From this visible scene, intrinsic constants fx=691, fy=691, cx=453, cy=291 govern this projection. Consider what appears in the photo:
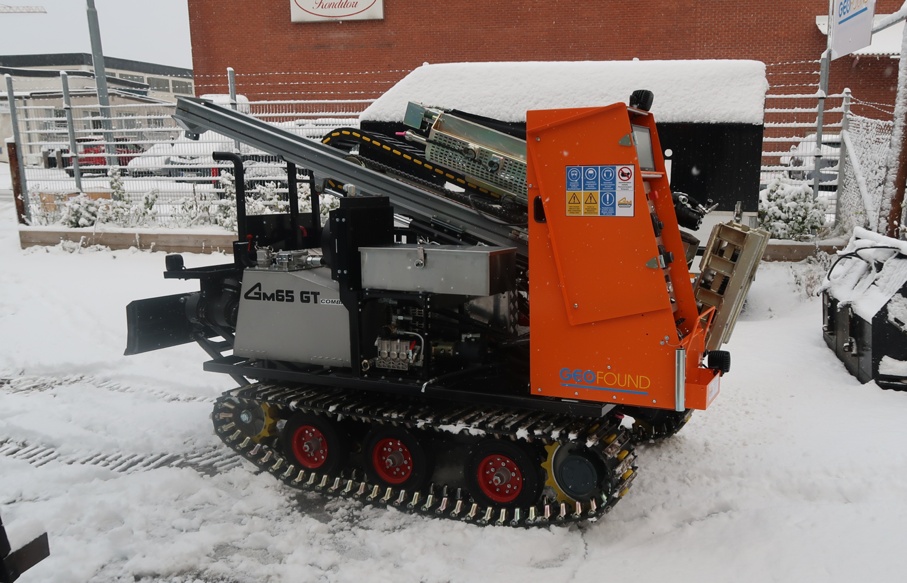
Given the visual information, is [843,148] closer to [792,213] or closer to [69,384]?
[792,213]

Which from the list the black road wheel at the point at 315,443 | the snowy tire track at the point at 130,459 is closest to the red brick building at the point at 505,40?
the snowy tire track at the point at 130,459

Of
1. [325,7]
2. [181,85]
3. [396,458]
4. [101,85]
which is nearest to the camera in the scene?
[396,458]

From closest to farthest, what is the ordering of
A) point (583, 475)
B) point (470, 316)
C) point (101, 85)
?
point (583, 475) < point (470, 316) < point (101, 85)

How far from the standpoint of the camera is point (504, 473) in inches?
158

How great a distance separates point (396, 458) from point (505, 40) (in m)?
18.8

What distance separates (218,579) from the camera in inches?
136

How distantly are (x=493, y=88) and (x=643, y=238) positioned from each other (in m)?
6.09

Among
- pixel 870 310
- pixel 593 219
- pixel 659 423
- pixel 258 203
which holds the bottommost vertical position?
pixel 659 423

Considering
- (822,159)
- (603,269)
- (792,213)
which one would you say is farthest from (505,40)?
(603,269)

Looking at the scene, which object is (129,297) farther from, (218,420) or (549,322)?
(549,322)

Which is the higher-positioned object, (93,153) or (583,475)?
(93,153)

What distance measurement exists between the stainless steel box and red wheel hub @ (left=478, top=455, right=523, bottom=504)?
3.28ft

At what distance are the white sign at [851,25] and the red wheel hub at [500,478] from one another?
8312 mm

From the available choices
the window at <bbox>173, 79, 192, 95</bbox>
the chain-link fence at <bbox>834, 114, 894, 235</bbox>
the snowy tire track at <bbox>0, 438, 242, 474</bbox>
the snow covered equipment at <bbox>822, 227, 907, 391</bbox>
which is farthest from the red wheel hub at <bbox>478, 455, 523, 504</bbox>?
the window at <bbox>173, 79, 192, 95</bbox>
